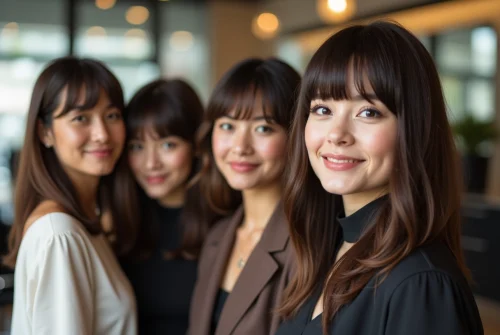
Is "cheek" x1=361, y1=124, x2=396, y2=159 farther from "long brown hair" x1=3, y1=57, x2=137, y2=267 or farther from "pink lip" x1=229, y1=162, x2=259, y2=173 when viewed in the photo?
"long brown hair" x1=3, y1=57, x2=137, y2=267

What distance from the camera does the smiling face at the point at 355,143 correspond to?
4.45 ft

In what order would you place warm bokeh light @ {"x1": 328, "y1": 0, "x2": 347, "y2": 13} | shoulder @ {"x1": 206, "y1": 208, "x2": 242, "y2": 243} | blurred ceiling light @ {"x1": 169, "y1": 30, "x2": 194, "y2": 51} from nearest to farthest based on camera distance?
shoulder @ {"x1": 206, "y1": 208, "x2": 242, "y2": 243} → warm bokeh light @ {"x1": 328, "y1": 0, "x2": 347, "y2": 13} → blurred ceiling light @ {"x1": 169, "y1": 30, "x2": 194, "y2": 51}

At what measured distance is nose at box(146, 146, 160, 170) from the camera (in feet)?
7.85

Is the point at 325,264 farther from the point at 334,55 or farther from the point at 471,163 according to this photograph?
the point at 471,163

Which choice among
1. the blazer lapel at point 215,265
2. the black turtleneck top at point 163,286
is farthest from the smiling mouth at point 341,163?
the black turtleneck top at point 163,286

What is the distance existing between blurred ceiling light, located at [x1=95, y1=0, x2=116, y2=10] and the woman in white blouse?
707 cm

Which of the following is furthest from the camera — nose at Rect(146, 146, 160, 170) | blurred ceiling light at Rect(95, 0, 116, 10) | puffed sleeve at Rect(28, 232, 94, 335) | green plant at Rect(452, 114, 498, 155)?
blurred ceiling light at Rect(95, 0, 116, 10)

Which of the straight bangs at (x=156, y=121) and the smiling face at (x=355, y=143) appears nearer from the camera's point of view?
the smiling face at (x=355, y=143)

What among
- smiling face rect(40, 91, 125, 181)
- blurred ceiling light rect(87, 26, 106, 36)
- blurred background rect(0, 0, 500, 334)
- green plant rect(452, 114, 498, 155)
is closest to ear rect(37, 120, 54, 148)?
smiling face rect(40, 91, 125, 181)

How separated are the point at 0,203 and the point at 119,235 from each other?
12.8 feet

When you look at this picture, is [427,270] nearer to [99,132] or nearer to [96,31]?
[99,132]

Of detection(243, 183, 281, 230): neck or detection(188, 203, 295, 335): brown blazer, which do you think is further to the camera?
detection(243, 183, 281, 230): neck

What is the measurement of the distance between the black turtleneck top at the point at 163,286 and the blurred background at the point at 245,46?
3358 millimetres

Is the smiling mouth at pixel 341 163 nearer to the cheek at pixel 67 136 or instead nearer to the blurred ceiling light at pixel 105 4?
the cheek at pixel 67 136
